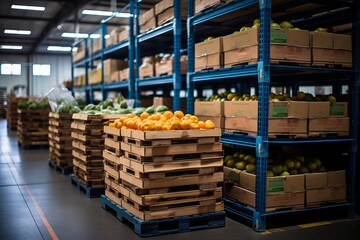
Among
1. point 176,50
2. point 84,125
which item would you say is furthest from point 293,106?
point 84,125

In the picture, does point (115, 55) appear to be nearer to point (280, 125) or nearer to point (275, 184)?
point (280, 125)

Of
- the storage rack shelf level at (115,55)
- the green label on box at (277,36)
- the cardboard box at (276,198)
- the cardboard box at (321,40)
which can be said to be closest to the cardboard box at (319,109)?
the cardboard box at (321,40)

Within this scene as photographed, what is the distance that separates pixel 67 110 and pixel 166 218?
5.30m

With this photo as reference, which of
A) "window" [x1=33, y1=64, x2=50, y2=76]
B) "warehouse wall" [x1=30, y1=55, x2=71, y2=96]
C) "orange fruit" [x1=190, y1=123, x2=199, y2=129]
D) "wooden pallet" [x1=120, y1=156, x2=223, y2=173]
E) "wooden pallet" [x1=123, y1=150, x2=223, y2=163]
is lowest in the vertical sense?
"wooden pallet" [x1=120, y1=156, x2=223, y2=173]

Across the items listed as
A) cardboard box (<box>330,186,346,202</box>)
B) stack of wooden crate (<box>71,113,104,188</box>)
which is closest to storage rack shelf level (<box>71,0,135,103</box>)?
stack of wooden crate (<box>71,113,104,188</box>)

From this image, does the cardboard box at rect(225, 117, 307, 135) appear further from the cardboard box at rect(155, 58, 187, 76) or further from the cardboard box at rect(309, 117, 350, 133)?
the cardboard box at rect(155, 58, 187, 76)

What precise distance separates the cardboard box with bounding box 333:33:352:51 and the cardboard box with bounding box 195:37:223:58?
1.53 meters

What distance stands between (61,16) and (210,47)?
1601 cm

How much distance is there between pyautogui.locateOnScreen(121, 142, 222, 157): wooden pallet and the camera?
4719 mm

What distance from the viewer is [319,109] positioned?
5.24 m

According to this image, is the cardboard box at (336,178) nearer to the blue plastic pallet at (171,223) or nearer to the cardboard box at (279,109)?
the cardboard box at (279,109)

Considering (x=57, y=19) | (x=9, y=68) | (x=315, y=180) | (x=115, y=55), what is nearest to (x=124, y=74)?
(x=115, y=55)

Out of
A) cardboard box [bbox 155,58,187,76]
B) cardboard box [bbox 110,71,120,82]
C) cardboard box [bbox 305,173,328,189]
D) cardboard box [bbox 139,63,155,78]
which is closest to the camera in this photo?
cardboard box [bbox 305,173,328,189]

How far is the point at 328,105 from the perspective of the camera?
17.4 ft
